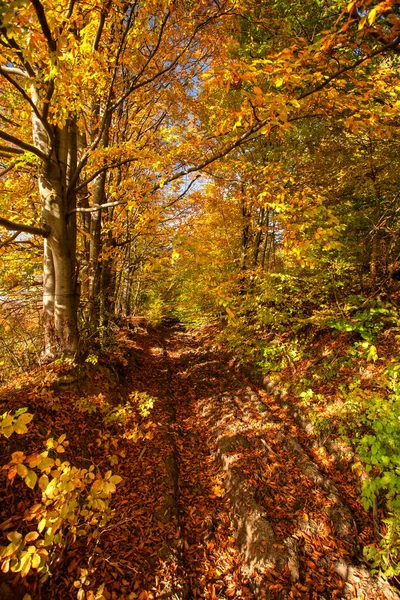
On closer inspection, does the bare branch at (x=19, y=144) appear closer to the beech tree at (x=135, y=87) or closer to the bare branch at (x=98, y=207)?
the beech tree at (x=135, y=87)

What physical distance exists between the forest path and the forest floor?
0.02m

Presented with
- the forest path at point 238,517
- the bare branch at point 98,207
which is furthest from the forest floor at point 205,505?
the bare branch at point 98,207

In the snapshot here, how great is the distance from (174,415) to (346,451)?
3.94 m

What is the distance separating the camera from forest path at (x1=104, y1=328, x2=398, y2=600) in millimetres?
3299

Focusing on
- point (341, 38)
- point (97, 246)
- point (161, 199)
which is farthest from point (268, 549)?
point (161, 199)

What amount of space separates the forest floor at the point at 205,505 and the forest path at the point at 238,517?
15 mm

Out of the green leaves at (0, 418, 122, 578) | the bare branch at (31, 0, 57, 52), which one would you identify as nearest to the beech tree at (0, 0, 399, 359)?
the bare branch at (31, 0, 57, 52)

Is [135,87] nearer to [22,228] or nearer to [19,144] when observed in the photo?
[19,144]

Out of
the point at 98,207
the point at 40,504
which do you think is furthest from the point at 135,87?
the point at 40,504

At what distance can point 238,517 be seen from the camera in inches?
163

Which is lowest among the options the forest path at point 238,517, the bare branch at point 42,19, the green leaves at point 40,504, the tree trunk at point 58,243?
the forest path at point 238,517

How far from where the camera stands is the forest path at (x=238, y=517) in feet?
10.8

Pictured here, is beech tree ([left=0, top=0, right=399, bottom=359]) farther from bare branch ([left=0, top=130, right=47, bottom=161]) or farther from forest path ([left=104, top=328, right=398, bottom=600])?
forest path ([left=104, top=328, right=398, bottom=600])

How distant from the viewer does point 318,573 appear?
338 centimetres
